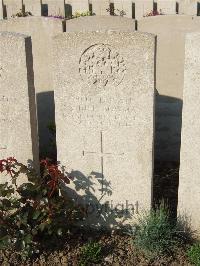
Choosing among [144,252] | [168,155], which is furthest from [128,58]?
[168,155]

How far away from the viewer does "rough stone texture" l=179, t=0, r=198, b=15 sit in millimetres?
11929

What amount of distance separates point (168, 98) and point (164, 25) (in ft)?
3.35

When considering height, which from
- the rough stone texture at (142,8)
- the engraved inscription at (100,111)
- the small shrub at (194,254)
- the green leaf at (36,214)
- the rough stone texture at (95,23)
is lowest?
the small shrub at (194,254)

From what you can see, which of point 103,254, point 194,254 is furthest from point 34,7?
point 194,254

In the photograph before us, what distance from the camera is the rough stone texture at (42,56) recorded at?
6.21 m

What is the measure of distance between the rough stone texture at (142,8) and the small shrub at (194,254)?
28.9 ft

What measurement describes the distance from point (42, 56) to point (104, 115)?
7.41 feet

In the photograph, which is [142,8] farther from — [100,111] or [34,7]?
[100,111]

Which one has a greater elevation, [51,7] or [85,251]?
[51,7]

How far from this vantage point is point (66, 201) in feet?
14.9

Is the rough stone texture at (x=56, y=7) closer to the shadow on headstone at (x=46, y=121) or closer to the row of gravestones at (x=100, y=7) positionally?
the row of gravestones at (x=100, y=7)

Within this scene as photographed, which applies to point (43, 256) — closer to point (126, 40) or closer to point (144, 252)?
point (144, 252)

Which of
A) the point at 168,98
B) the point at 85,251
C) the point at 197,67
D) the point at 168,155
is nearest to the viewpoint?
the point at 197,67

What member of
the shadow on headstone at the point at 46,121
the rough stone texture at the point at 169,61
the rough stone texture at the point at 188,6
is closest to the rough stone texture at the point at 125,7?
the rough stone texture at the point at 188,6
